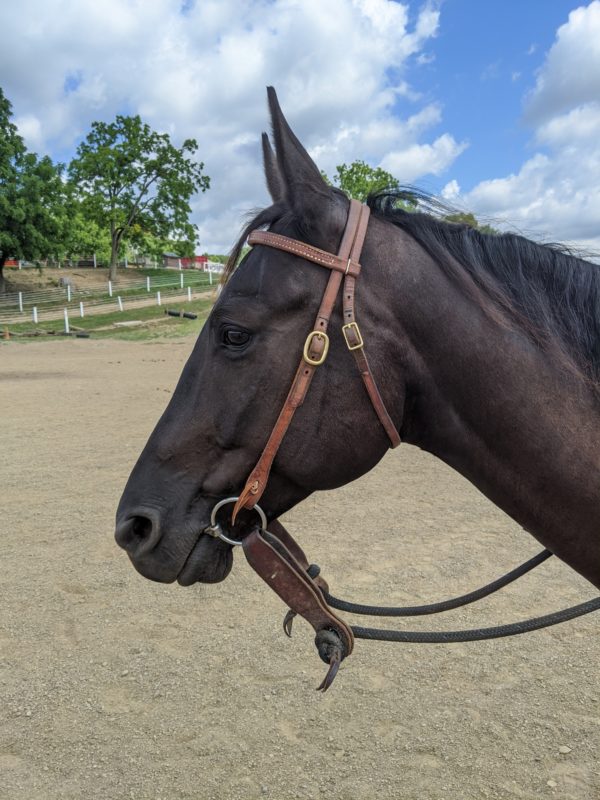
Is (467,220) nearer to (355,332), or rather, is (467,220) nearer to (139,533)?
(355,332)

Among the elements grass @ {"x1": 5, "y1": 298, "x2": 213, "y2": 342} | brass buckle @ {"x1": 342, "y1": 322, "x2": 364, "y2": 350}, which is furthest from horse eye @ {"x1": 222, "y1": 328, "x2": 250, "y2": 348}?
grass @ {"x1": 5, "y1": 298, "x2": 213, "y2": 342}

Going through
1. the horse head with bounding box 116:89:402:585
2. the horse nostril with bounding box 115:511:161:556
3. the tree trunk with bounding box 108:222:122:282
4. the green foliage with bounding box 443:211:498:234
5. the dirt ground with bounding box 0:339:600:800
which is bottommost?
the dirt ground with bounding box 0:339:600:800

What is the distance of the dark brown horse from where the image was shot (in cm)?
162

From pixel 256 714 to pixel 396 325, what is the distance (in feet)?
8.48

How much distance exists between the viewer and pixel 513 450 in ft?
5.36

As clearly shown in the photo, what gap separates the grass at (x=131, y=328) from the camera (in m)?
24.8

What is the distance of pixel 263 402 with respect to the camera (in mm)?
1623

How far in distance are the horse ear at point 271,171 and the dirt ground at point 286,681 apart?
8.99 feet

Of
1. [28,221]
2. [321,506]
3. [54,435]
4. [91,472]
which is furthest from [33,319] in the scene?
[321,506]

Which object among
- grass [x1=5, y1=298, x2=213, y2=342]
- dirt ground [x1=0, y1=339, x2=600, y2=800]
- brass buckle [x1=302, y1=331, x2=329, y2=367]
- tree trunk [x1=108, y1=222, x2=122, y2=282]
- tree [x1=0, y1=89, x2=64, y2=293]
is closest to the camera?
brass buckle [x1=302, y1=331, x2=329, y2=367]

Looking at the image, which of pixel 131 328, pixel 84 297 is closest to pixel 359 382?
pixel 131 328

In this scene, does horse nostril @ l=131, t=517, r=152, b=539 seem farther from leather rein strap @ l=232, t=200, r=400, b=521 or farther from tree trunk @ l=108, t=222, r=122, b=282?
tree trunk @ l=108, t=222, r=122, b=282

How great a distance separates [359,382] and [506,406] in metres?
0.44

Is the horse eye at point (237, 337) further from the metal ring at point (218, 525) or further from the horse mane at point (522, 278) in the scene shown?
the metal ring at point (218, 525)
